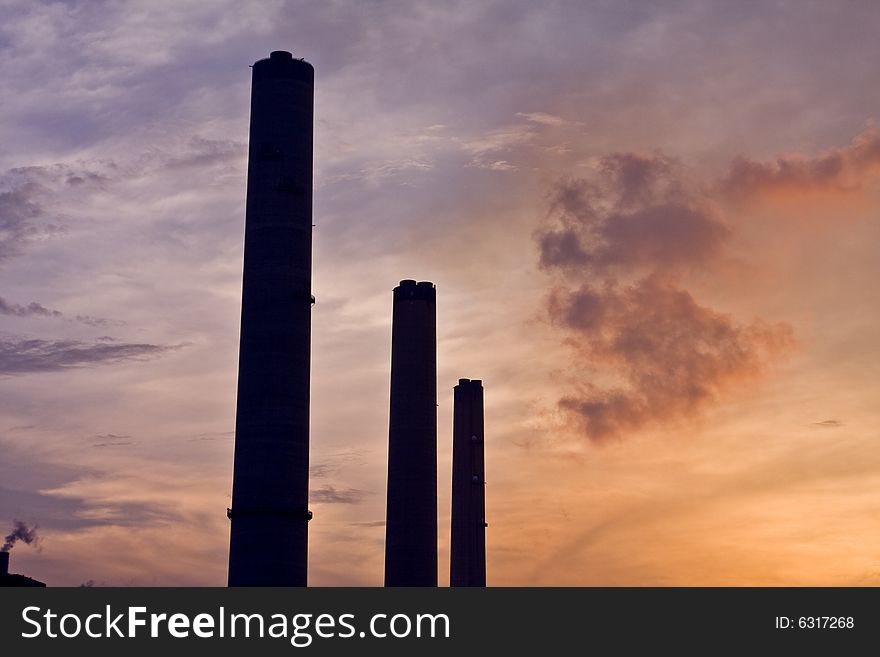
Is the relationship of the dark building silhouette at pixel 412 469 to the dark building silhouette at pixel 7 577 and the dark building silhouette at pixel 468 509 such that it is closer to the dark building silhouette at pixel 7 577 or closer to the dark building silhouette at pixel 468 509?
the dark building silhouette at pixel 468 509

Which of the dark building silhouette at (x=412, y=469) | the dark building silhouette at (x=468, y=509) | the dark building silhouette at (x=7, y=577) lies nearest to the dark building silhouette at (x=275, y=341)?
the dark building silhouette at (x=7, y=577)

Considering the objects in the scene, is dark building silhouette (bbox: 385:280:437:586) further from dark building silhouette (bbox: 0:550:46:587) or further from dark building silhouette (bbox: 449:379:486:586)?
dark building silhouette (bbox: 0:550:46:587)

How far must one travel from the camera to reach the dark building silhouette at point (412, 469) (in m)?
94.2

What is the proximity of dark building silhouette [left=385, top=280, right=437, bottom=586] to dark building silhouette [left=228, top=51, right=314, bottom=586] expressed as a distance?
21090 millimetres

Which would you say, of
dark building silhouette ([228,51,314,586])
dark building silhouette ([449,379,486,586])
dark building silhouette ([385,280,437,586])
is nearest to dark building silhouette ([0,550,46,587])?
dark building silhouette ([228,51,314,586])

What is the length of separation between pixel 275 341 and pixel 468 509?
1646 inches

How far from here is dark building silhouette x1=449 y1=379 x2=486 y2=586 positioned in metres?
110

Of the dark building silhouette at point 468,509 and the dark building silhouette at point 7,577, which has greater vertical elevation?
the dark building silhouette at point 468,509

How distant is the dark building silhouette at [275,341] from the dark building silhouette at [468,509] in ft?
124

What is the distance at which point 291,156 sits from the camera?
3007 inches
